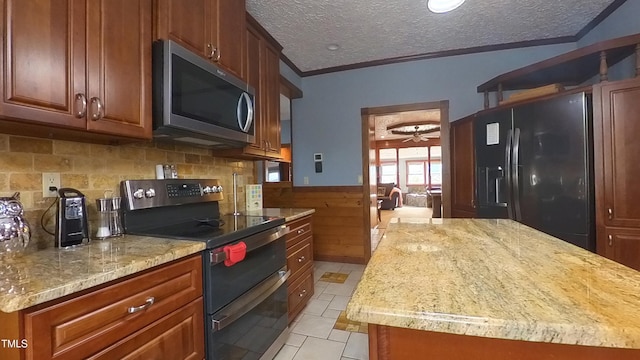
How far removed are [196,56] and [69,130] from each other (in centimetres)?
69

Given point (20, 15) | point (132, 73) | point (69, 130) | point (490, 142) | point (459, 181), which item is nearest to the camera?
point (20, 15)

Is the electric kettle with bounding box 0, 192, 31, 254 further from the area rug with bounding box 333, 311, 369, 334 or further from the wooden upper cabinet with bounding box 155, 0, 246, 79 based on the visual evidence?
the area rug with bounding box 333, 311, 369, 334

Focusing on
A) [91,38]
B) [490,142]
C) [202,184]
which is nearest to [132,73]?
[91,38]

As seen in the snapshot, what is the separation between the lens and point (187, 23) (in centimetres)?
146

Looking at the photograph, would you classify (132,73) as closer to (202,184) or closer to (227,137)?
(227,137)

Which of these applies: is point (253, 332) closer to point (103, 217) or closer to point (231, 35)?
point (103, 217)

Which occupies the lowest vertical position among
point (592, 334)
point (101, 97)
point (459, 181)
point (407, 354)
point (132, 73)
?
point (407, 354)

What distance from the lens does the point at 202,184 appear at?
190 centimetres

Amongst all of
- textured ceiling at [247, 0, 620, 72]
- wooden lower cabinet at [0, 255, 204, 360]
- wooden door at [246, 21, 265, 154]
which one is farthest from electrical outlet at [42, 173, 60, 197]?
textured ceiling at [247, 0, 620, 72]

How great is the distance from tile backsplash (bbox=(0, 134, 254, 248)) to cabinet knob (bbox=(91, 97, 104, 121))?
33cm

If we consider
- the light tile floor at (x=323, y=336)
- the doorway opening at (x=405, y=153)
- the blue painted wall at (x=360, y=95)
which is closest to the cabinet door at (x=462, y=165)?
the doorway opening at (x=405, y=153)

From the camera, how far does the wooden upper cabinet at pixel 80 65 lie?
2.88ft

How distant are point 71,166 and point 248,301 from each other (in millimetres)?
1077

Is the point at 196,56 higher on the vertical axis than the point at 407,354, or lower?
higher
